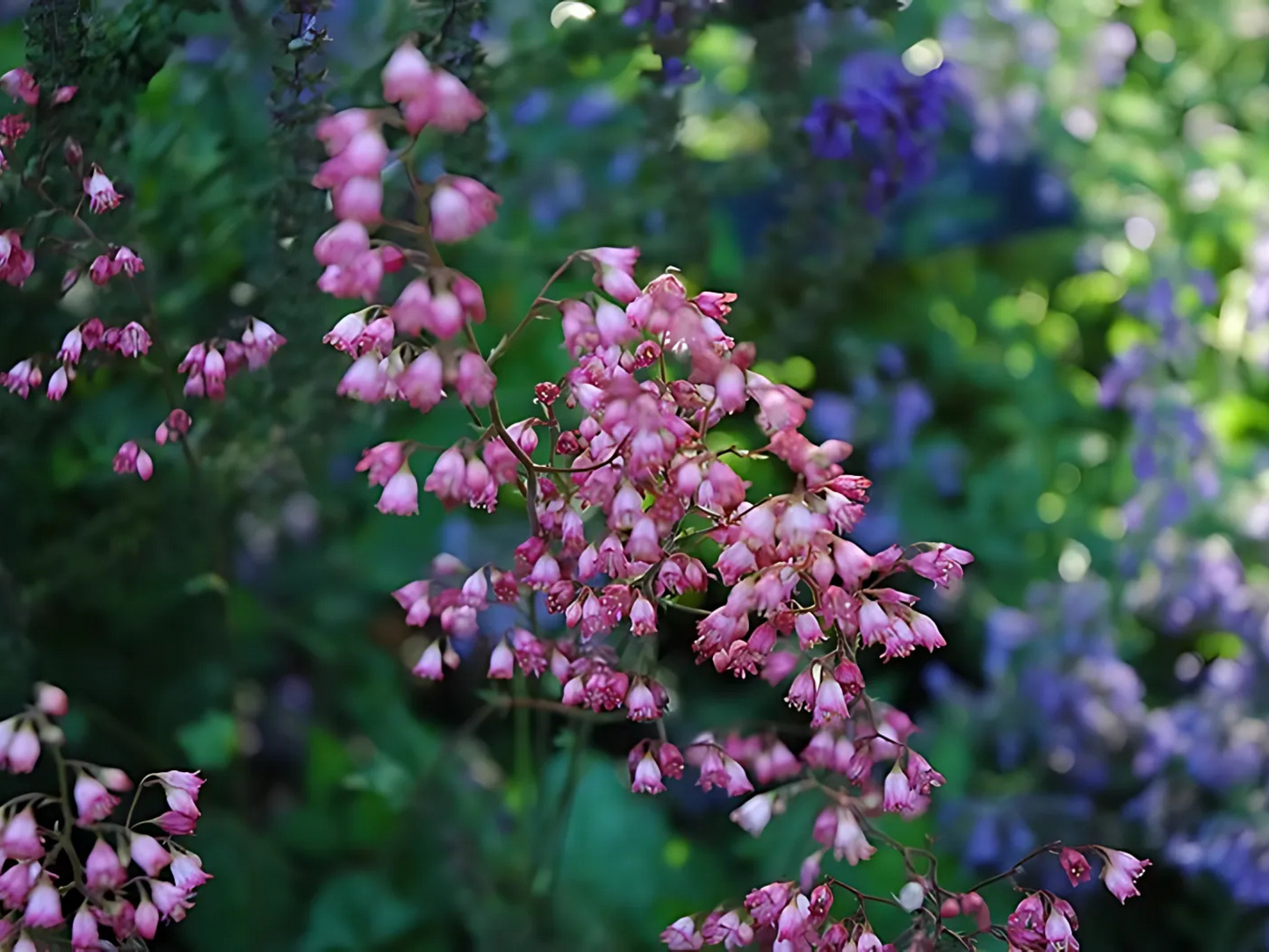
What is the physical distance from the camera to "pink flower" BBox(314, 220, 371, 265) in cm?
64

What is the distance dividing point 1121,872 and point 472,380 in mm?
579

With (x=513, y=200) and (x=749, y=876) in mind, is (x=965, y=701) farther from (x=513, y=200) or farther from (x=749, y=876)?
(x=513, y=200)

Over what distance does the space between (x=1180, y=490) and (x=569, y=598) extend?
119cm

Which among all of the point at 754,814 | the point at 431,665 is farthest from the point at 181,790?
the point at 754,814

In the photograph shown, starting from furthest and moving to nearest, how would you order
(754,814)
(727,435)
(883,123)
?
1. (883,123)
2. (727,435)
3. (754,814)

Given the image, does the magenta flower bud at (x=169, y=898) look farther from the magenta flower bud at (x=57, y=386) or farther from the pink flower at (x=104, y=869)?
the magenta flower bud at (x=57, y=386)

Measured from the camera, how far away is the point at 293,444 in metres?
1.36

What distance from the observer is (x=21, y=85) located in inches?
37.0

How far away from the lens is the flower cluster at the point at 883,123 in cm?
146

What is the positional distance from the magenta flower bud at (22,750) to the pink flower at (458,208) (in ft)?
1.46

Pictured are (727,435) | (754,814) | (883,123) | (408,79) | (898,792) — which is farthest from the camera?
(883,123)

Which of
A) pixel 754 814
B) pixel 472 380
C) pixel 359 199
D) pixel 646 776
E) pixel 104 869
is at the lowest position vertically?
pixel 754 814

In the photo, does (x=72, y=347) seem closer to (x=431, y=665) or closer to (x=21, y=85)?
(x=21, y=85)

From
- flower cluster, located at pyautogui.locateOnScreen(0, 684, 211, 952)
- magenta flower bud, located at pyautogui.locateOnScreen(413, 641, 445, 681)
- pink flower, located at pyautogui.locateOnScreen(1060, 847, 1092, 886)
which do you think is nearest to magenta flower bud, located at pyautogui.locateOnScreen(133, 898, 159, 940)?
flower cluster, located at pyautogui.locateOnScreen(0, 684, 211, 952)
